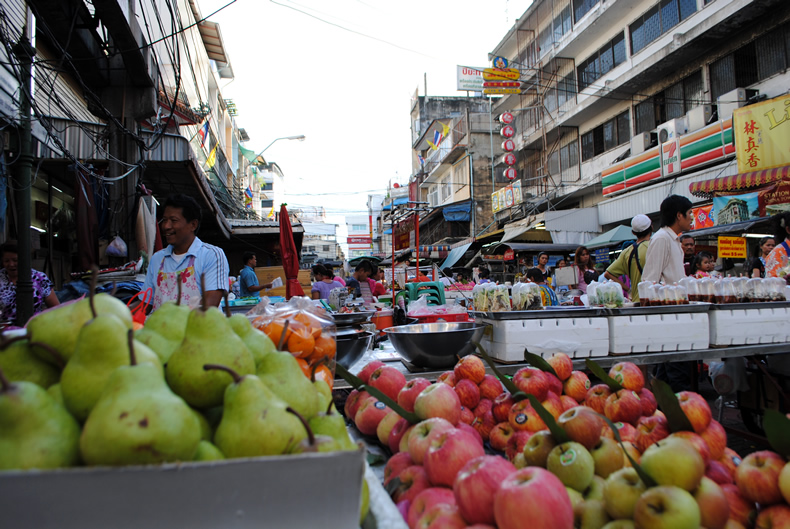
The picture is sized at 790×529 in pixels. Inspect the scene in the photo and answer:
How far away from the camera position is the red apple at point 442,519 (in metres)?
1.19

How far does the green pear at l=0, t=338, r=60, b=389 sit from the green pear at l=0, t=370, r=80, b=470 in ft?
0.66

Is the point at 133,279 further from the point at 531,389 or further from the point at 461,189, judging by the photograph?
the point at 461,189

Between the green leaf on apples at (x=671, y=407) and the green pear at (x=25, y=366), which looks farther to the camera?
the green leaf on apples at (x=671, y=407)

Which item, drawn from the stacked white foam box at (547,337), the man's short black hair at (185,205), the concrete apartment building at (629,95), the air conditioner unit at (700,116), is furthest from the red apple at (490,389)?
the air conditioner unit at (700,116)

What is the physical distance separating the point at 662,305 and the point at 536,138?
23608 millimetres

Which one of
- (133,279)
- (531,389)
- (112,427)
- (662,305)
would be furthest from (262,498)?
(133,279)

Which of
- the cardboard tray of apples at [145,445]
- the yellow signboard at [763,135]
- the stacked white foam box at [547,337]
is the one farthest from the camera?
the yellow signboard at [763,135]

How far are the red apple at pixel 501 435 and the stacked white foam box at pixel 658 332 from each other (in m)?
1.87

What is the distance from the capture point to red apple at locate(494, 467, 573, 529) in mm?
1051

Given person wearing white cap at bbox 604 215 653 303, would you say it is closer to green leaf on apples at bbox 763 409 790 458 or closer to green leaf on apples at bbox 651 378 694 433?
green leaf on apples at bbox 651 378 694 433

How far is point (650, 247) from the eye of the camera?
451cm

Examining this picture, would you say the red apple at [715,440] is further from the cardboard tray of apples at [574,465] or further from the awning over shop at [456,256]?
the awning over shop at [456,256]

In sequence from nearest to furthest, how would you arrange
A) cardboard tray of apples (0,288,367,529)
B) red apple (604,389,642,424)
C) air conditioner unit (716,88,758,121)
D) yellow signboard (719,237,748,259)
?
1. cardboard tray of apples (0,288,367,529)
2. red apple (604,389,642,424)
3. yellow signboard (719,237,748,259)
4. air conditioner unit (716,88,758,121)

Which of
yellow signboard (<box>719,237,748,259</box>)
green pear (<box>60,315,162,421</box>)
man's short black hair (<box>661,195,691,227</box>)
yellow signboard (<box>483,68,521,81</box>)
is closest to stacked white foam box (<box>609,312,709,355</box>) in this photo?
man's short black hair (<box>661,195,691,227</box>)
